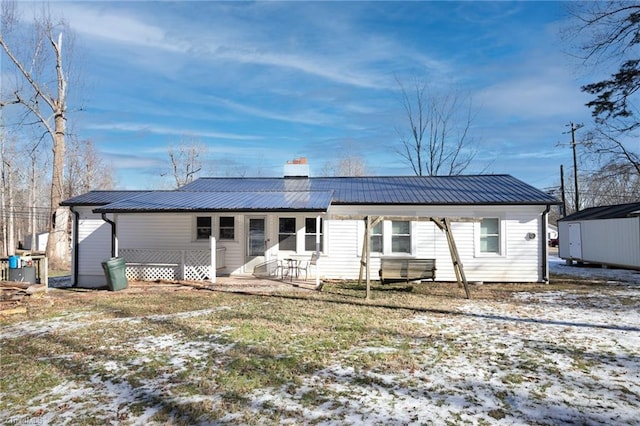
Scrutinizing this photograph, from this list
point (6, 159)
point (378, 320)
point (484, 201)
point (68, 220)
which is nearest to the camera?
point (378, 320)

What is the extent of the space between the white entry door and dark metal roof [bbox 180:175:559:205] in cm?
236

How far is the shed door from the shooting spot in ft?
69.7

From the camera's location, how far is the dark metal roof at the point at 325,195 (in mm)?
11820

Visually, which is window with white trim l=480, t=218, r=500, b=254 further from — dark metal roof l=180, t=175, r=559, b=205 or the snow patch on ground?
the snow patch on ground

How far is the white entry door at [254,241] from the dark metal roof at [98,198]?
5.16 meters

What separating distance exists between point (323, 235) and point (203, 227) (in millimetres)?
4543

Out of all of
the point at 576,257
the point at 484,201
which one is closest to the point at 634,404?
the point at 484,201

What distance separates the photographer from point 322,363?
202 inches

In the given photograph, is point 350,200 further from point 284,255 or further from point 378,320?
point 378,320

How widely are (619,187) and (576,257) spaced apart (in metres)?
32.3

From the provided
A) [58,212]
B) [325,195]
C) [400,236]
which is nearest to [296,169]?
[325,195]

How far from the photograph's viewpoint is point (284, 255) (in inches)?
527

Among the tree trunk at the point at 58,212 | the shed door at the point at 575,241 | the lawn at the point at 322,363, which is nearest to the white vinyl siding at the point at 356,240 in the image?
the lawn at the point at 322,363

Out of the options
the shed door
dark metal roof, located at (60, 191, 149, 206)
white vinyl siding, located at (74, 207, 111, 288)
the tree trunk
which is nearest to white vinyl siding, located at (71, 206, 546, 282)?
white vinyl siding, located at (74, 207, 111, 288)
